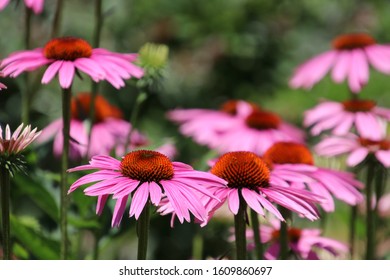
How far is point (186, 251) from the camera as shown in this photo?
4.94 feet

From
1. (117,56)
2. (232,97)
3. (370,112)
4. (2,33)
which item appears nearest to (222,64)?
(232,97)

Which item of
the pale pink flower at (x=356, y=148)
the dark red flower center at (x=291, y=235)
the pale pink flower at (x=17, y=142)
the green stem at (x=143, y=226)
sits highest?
the pale pink flower at (x=356, y=148)

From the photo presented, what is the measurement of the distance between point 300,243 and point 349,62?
20.7 inches

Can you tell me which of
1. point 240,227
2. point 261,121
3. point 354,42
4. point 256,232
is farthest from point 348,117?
point 240,227

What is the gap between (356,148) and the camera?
107 cm

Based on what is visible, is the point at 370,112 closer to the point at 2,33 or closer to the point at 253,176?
the point at 253,176

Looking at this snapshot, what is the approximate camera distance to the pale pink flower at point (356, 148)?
1.01 m

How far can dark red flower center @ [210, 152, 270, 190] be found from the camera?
74 centimetres

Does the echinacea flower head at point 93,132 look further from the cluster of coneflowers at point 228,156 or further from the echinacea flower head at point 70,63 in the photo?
the echinacea flower head at point 70,63

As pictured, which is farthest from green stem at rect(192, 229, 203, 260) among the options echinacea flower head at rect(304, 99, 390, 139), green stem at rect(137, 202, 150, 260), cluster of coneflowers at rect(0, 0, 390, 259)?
green stem at rect(137, 202, 150, 260)

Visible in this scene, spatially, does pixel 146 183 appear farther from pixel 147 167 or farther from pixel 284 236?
pixel 284 236

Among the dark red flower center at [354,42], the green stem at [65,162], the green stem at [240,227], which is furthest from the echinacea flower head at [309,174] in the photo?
the dark red flower center at [354,42]
